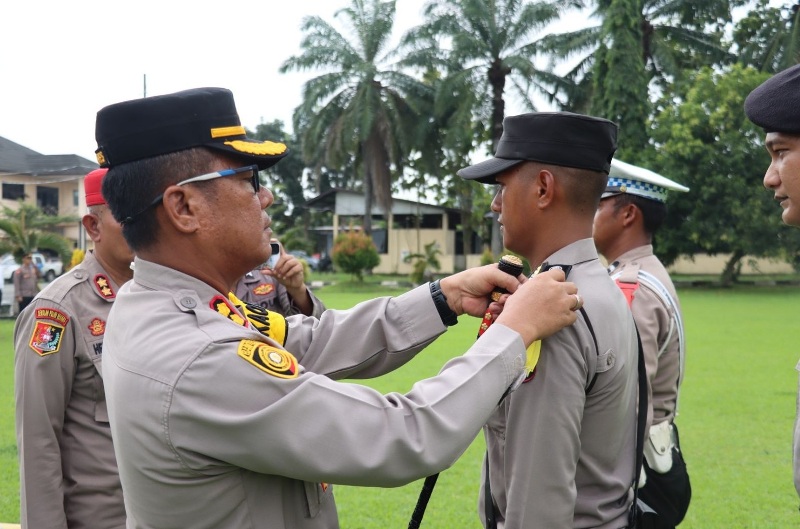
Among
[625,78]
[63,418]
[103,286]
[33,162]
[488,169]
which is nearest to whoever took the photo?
[488,169]

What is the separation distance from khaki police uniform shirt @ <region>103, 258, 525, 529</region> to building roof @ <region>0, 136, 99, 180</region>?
37.3 feet

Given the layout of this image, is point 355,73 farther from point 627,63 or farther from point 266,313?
point 266,313

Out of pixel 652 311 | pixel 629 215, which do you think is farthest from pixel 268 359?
pixel 629 215

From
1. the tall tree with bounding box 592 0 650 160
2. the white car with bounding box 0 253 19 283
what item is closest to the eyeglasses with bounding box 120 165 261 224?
the white car with bounding box 0 253 19 283

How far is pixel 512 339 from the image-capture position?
1.75 metres

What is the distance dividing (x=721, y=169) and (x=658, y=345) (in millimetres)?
24759

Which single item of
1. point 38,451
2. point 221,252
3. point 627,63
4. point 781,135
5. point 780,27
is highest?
point 780,27

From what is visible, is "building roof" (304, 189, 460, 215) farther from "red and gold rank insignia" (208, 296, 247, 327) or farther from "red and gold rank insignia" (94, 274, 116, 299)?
"red and gold rank insignia" (208, 296, 247, 327)

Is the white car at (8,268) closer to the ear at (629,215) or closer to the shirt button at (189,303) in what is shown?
the ear at (629,215)

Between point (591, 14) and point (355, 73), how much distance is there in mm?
10777

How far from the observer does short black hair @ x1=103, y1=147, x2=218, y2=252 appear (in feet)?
6.13

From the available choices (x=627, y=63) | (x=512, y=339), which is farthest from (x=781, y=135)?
(x=627, y=63)

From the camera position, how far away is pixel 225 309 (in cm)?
198

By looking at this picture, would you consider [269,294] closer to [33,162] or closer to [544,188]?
[544,188]
